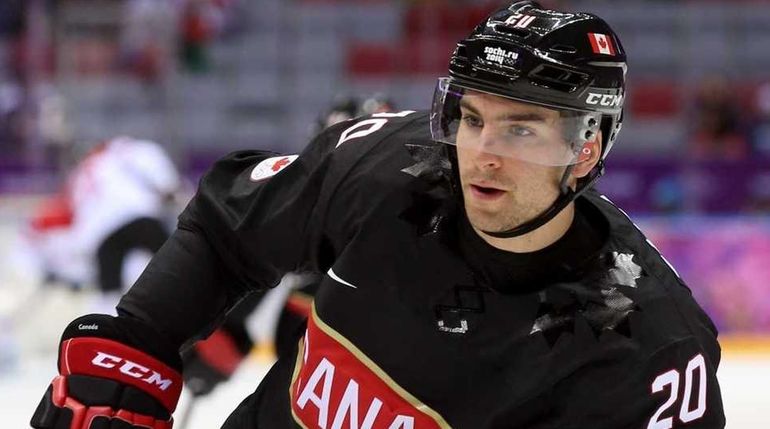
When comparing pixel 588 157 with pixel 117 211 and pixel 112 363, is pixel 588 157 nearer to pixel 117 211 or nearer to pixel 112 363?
pixel 112 363

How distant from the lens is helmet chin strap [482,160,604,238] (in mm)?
1731

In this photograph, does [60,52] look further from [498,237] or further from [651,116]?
[498,237]

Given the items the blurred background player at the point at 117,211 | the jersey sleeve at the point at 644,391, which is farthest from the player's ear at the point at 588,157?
the blurred background player at the point at 117,211

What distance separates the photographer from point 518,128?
174 cm

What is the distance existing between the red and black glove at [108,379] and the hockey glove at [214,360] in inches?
65.6

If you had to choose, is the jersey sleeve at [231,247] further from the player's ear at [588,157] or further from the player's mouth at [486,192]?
the player's ear at [588,157]

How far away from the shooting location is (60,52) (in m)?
6.12

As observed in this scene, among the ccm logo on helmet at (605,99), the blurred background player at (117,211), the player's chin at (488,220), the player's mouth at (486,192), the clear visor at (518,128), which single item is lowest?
the blurred background player at (117,211)

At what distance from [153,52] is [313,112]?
793mm

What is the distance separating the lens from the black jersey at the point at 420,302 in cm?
172

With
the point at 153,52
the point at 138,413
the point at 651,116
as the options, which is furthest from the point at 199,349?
the point at 651,116

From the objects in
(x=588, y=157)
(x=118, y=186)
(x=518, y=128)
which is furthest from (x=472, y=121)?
(x=118, y=186)

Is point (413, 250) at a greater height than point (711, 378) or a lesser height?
greater

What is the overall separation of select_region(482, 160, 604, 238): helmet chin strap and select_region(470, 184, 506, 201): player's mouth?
0.05m
